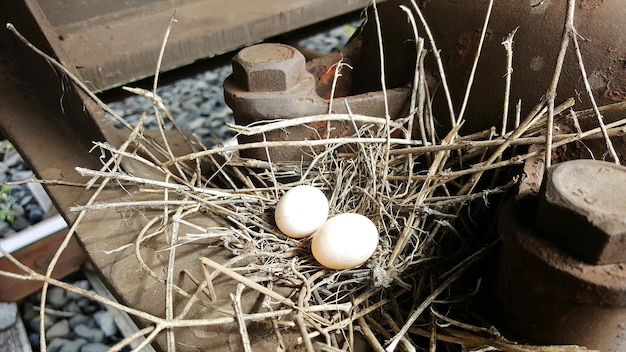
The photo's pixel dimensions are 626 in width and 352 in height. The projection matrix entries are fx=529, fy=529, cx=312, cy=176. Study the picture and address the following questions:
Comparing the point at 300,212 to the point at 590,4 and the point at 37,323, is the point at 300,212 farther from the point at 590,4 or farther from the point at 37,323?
the point at 37,323

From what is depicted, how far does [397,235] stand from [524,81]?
1.27 feet

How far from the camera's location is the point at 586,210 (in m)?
0.67

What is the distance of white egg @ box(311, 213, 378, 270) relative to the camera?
92cm

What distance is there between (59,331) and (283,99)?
1.48m

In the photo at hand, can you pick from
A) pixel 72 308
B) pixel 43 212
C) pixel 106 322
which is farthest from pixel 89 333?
pixel 43 212

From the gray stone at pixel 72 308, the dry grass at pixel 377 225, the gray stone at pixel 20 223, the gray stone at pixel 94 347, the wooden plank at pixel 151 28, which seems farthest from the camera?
the gray stone at pixel 20 223

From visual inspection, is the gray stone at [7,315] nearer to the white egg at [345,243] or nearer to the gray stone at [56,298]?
the gray stone at [56,298]

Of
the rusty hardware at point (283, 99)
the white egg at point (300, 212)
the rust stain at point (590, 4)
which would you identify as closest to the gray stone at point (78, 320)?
the rusty hardware at point (283, 99)

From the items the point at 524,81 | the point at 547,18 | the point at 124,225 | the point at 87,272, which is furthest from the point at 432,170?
the point at 87,272

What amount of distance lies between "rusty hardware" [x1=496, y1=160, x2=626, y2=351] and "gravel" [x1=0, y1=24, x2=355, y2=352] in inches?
32.9

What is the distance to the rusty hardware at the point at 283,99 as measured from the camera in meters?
1.09

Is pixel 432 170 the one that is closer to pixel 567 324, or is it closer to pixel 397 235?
pixel 397 235

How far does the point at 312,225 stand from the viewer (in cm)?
101

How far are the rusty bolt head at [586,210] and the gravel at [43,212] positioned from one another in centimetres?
87
